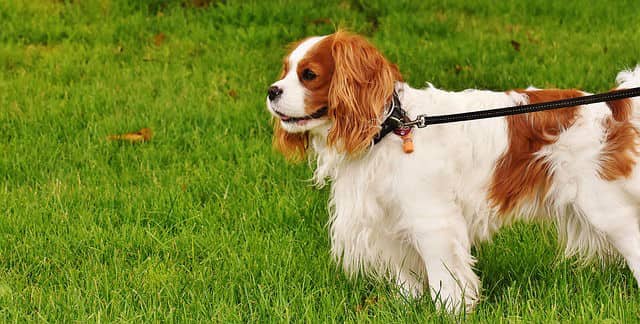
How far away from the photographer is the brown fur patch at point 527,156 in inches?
136

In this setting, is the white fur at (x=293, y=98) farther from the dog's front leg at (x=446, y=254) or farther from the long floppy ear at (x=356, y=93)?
the dog's front leg at (x=446, y=254)

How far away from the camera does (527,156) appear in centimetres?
347

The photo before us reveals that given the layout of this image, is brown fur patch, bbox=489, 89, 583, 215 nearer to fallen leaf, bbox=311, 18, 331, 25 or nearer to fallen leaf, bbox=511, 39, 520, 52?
fallen leaf, bbox=511, 39, 520, 52

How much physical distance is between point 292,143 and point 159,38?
4.21m

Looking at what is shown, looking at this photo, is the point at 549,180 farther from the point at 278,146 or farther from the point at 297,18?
the point at 297,18

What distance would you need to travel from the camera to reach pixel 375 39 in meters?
7.48

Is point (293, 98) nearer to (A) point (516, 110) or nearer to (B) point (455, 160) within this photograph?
(B) point (455, 160)

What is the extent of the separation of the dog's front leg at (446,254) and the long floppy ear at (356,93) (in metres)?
0.40

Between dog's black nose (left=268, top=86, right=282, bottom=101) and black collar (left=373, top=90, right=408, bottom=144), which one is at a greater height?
dog's black nose (left=268, top=86, right=282, bottom=101)

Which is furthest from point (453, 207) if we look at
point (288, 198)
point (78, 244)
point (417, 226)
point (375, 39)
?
point (375, 39)

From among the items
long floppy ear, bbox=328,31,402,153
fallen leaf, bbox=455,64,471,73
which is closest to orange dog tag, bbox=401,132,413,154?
long floppy ear, bbox=328,31,402,153

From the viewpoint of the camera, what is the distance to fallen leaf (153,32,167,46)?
24.8 ft

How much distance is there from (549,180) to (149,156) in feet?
9.08

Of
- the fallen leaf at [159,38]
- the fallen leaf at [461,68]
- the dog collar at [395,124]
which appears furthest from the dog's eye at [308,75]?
the fallen leaf at [159,38]
